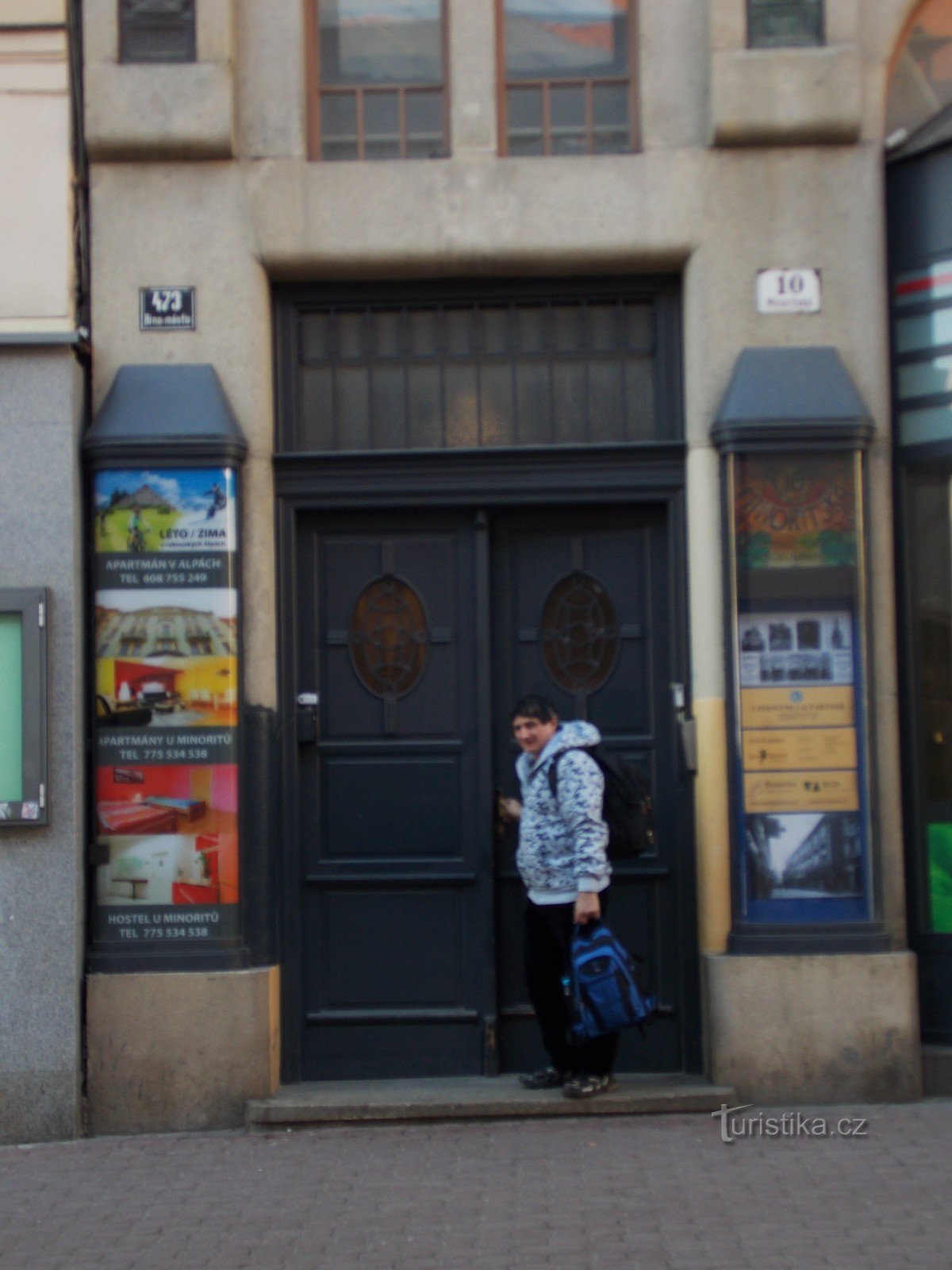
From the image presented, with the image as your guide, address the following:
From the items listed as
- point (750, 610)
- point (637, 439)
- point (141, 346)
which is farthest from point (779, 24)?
point (141, 346)

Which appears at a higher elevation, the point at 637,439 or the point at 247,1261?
the point at 637,439

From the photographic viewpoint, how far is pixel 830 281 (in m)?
7.88

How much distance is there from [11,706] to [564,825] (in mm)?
2585

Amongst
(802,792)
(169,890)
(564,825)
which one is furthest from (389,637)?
(802,792)

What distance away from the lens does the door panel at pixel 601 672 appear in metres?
8.06

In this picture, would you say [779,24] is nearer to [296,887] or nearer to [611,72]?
[611,72]

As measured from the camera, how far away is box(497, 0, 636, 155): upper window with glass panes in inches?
320

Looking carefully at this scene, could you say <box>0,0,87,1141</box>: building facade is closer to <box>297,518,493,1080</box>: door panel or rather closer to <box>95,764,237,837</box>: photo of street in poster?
<box>95,764,237,837</box>: photo of street in poster

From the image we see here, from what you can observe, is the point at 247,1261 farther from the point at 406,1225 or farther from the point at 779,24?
the point at 779,24

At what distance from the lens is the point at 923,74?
8.18 m

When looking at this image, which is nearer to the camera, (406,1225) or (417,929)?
(406,1225)

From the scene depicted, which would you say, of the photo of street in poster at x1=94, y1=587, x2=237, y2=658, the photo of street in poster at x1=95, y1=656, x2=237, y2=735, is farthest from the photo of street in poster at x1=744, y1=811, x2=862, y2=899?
the photo of street in poster at x1=94, y1=587, x2=237, y2=658

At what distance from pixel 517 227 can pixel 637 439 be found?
1172 mm

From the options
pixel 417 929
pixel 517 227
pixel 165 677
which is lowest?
pixel 417 929
